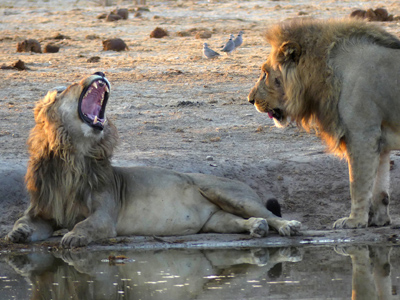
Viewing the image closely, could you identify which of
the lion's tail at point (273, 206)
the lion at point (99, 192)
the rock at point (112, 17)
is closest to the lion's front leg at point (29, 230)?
the lion at point (99, 192)

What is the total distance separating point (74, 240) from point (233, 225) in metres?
1.06

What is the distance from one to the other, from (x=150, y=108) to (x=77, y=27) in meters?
7.82

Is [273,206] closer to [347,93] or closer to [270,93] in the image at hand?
[270,93]

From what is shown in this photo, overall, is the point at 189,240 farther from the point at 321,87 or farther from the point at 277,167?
the point at 277,167

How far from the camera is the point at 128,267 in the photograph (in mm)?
4359

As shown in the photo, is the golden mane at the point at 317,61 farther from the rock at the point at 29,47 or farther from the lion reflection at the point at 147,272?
the rock at the point at 29,47

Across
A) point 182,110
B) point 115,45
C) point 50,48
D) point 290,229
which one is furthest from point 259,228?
point 50,48

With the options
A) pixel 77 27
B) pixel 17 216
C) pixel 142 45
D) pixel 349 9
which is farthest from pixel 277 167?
pixel 349 9

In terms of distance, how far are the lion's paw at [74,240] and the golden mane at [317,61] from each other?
1.59m

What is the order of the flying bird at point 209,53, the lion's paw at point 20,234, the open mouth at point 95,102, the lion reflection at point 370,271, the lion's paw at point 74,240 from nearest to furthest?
the lion reflection at point 370,271 < the lion's paw at point 74,240 < the lion's paw at point 20,234 < the open mouth at point 95,102 < the flying bird at point 209,53

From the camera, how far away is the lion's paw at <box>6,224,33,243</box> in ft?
16.1

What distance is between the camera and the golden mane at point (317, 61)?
5125mm

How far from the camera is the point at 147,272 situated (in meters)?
4.21

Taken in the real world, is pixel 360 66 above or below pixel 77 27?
above
